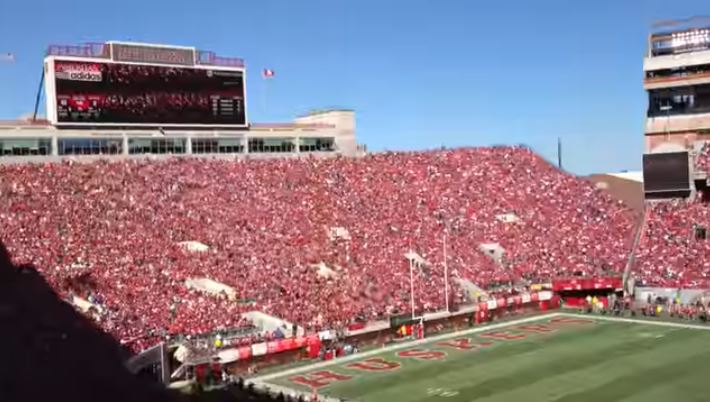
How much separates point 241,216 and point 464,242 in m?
13.3

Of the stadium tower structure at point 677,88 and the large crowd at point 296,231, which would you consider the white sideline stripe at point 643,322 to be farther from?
the stadium tower structure at point 677,88

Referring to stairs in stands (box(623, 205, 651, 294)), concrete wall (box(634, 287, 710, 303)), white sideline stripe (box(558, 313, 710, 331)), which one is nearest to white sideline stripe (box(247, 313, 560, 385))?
white sideline stripe (box(558, 313, 710, 331))

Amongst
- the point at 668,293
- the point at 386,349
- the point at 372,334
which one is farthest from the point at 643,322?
the point at 372,334

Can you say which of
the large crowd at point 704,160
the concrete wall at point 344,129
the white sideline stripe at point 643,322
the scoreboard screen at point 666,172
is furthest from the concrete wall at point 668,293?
the concrete wall at point 344,129

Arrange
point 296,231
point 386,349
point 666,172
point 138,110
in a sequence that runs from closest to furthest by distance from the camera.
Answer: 1. point 386,349
2. point 296,231
3. point 138,110
4. point 666,172

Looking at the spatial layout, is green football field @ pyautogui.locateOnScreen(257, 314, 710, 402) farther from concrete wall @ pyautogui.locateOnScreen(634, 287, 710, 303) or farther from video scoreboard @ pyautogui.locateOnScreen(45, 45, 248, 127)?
video scoreboard @ pyautogui.locateOnScreen(45, 45, 248, 127)

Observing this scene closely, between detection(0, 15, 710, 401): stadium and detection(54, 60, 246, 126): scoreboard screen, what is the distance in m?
0.12

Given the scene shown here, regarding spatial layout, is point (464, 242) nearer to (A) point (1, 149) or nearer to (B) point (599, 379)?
(B) point (599, 379)

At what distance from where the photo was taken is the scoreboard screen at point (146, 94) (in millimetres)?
45312

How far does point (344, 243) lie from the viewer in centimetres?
4425

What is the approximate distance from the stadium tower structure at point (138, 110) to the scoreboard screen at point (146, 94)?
55 millimetres

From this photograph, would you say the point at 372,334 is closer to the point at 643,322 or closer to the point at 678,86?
the point at 643,322

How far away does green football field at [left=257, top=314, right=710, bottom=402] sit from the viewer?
2767 centimetres

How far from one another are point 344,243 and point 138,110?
14578mm
